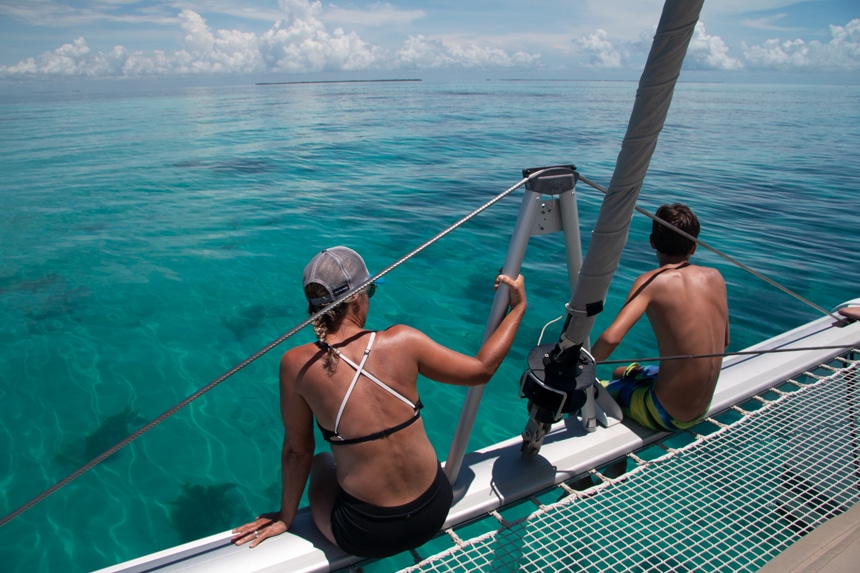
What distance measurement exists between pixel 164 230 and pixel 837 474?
33.4 ft

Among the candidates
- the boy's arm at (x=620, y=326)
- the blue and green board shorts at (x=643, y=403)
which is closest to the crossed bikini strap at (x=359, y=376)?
the boy's arm at (x=620, y=326)

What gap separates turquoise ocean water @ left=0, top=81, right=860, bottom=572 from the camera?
4547 millimetres

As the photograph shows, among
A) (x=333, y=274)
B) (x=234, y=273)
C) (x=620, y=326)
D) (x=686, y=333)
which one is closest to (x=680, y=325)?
(x=686, y=333)

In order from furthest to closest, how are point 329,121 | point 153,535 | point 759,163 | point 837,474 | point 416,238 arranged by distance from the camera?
point 329,121, point 759,163, point 416,238, point 153,535, point 837,474

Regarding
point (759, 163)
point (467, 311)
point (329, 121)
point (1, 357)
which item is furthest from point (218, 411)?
point (329, 121)

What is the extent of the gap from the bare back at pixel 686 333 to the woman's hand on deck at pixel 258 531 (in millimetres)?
1979

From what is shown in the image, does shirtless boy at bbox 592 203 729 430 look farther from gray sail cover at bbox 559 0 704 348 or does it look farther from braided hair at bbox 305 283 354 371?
braided hair at bbox 305 283 354 371

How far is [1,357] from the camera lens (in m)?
5.97

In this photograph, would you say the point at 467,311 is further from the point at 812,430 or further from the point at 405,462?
the point at 405,462

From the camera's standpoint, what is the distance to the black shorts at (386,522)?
2076 millimetres

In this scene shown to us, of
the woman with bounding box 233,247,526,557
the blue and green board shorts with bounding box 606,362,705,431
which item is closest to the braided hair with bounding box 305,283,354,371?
the woman with bounding box 233,247,526,557

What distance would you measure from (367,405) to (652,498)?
1525 millimetres

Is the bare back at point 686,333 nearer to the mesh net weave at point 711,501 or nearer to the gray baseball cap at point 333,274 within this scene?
the mesh net weave at point 711,501

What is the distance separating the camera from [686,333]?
112 inches
